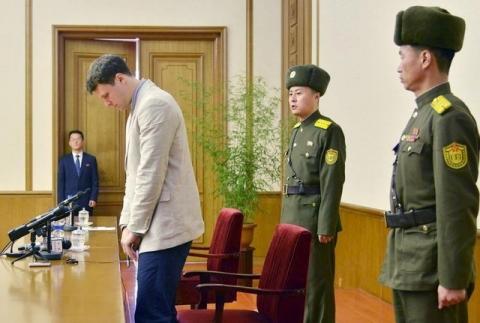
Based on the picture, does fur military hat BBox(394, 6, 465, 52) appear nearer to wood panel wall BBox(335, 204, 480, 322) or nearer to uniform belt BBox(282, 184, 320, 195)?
uniform belt BBox(282, 184, 320, 195)

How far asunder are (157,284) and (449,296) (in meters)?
1.12

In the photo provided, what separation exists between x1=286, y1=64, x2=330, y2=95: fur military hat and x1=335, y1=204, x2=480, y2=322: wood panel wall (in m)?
1.58

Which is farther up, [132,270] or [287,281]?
[287,281]

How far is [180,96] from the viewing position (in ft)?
26.4

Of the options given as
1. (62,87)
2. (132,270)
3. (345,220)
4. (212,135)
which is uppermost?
(62,87)

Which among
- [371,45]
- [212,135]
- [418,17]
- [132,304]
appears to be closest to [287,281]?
[418,17]

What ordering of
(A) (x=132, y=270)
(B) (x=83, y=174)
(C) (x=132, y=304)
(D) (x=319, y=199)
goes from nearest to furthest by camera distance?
1. (D) (x=319, y=199)
2. (C) (x=132, y=304)
3. (A) (x=132, y=270)
4. (B) (x=83, y=174)

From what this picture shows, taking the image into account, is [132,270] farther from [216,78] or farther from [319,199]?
[319,199]

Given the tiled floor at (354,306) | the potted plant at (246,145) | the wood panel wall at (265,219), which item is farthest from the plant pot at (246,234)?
the wood panel wall at (265,219)

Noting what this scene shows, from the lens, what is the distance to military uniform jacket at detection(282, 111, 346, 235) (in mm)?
3705

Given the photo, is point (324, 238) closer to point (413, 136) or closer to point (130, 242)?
point (130, 242)

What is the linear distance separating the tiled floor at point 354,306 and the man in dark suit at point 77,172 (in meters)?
1.92

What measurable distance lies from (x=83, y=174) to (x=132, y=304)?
3037 mm

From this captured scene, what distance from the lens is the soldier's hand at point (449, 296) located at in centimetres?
211
